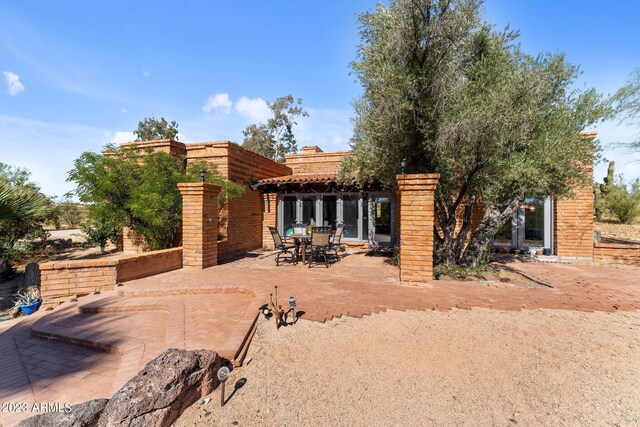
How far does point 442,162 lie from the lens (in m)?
6.55

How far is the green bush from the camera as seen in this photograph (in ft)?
48.8

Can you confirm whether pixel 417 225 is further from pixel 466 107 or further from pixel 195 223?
pixel 195 223

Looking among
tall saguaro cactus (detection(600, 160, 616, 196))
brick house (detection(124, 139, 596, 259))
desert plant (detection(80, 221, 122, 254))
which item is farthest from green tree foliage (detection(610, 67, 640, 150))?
desert plant (detection(80, 221, 122, 254))

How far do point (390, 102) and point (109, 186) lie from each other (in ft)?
27.4

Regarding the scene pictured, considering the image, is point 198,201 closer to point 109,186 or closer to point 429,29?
point 109,186

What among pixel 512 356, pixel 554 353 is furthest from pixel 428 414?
pixel 554 353

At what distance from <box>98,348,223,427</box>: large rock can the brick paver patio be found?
40 centimetres

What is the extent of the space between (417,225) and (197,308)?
4.42m

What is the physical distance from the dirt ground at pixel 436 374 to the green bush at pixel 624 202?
54.3 ft

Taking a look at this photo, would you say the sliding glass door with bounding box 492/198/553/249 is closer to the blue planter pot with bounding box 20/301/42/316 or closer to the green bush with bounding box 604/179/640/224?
the green bush with bounding box 604/179/640/224

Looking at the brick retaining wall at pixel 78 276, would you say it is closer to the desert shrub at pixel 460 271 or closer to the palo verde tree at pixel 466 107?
the palo verde tree at pixel 466 107

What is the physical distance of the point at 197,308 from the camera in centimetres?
460

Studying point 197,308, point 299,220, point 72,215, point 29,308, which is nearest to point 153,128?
point 72,215

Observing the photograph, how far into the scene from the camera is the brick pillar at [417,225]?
215 inches
